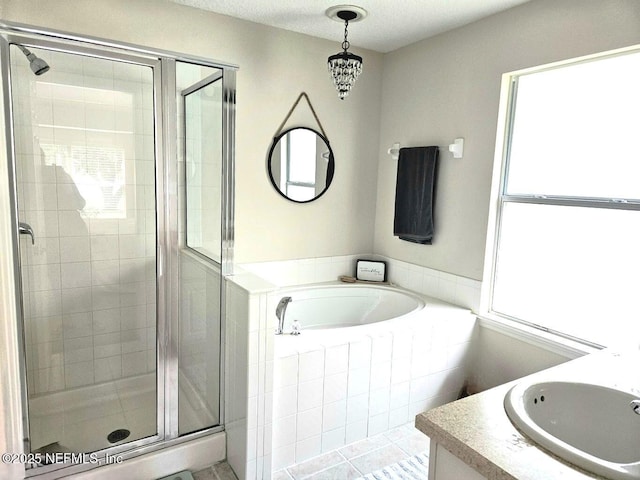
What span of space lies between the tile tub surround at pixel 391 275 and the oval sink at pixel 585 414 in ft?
4.58

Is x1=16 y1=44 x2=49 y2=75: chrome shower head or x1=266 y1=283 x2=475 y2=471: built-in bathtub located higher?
x1=16 y1=44 x2=49 y2=75: chrome shower head

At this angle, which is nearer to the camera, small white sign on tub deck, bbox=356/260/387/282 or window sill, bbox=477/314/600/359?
window sill, bbox=477/314/600/359

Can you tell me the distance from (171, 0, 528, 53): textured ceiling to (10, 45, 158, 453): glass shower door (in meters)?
0.83

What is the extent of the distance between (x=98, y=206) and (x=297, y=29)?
1776mm

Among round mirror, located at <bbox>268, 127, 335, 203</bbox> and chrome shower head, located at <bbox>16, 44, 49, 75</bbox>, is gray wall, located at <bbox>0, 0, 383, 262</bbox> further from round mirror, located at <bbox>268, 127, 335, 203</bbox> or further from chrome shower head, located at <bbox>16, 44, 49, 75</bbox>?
chrome shower head, located at <bbox>16, 44, 49, 75</bbox>

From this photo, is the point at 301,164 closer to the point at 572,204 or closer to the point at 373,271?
the point at 373,271

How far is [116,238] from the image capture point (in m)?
2.72

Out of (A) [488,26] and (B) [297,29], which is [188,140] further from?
(A) [488,26]

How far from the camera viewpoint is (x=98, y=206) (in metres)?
2.67

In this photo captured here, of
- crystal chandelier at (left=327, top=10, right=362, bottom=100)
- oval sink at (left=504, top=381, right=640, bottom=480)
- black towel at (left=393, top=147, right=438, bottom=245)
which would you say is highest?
crystal chandelier at (left=327, top=10, right=362, bottom=100)

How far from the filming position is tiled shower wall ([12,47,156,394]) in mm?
2379

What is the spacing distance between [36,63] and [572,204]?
2890 millimetres

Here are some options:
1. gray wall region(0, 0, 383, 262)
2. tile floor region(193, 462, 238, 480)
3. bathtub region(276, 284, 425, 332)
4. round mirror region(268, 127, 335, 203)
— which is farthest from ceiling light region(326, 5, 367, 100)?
tile floor region(193, 462, 238, 480)

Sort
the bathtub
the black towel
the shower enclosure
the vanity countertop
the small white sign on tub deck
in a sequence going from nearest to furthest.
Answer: the vanity countertop < the shower enclosure < the black towel < the bathtub < the small white sign on tub deck
